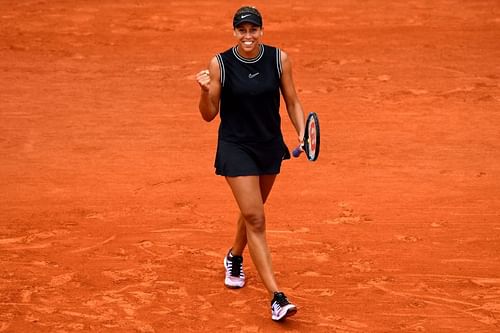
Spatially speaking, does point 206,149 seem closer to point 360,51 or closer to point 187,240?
point 187,240

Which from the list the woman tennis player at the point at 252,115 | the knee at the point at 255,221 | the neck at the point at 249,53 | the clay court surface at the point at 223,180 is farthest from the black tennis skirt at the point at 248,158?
the clay court surface at the point at 223,180

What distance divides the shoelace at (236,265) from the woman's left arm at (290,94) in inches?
50.9

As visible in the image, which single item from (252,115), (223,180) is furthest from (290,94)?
Result: (223,180)

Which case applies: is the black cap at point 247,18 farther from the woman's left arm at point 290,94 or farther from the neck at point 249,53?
the woman's left arm at point 290,94

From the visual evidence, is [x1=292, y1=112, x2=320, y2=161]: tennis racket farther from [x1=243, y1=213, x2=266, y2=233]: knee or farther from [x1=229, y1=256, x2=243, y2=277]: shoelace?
[x1=229, y1=256, x2=243, y2=277]: shoelace

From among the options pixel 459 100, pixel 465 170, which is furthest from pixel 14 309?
pixel 459 100

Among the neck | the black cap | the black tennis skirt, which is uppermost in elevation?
the black cap

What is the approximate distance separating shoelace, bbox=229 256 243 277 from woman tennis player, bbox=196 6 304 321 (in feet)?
2.42

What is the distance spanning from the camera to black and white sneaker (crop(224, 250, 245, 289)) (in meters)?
8.18

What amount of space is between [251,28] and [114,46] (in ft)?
31.5

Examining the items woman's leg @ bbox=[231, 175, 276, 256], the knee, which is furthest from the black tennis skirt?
the knee

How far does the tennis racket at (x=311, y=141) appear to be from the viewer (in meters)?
7.44

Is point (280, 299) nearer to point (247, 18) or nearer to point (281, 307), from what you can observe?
point (281, 307)

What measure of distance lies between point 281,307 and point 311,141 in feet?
4.28
